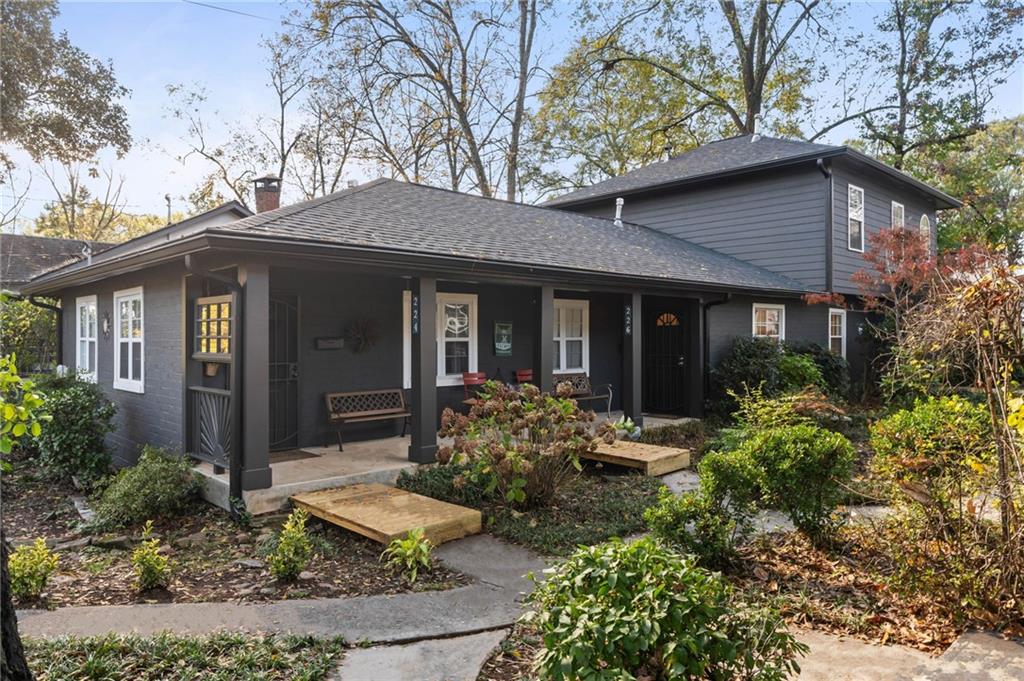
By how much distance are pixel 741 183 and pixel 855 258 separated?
303 centimetres

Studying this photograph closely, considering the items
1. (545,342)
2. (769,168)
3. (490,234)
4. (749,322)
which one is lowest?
(545,342)

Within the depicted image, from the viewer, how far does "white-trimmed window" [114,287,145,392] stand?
8.26m

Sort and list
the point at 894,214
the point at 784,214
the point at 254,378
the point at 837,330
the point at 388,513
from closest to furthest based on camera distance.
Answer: the point at 388,513
the point at 254,378
the point at 784,214
the point at 837,330
the point at 894,214

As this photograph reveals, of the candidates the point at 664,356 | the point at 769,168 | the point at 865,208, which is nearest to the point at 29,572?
the point at 664,356

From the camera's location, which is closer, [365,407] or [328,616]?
[328,616]

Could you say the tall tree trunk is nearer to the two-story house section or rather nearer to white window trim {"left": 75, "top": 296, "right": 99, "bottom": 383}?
white window trim {"left": 75, "top": 296, "right": 99, "bottom": 383}

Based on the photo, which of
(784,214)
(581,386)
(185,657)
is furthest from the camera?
(784,214)

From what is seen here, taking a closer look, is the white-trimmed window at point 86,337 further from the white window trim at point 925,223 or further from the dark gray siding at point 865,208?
the white window trim at point 925,223

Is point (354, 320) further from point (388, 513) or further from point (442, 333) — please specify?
point (388, 513)

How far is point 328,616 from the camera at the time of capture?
367cm

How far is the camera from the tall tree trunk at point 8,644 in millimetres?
2277

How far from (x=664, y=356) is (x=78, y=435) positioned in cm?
960

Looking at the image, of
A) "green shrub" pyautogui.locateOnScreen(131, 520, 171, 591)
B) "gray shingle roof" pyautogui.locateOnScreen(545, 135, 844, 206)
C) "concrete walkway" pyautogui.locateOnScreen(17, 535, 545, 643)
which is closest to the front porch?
"green shrub" pyautogui.locateOnScreen(131, 520, 171, 591)

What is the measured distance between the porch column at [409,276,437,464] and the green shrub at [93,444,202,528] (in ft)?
7.69
